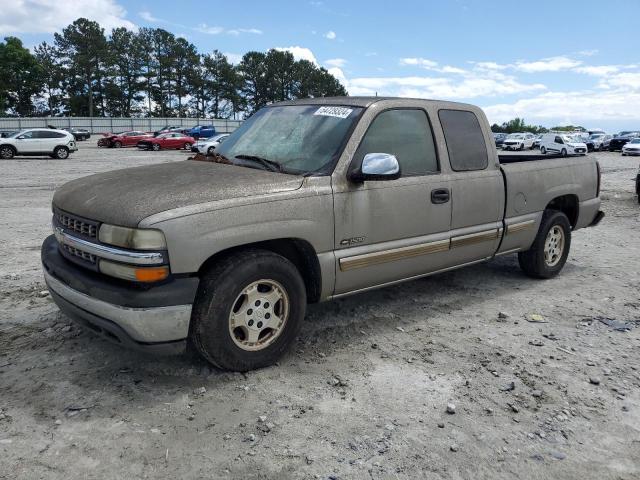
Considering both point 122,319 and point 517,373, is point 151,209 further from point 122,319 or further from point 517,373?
point 517,373

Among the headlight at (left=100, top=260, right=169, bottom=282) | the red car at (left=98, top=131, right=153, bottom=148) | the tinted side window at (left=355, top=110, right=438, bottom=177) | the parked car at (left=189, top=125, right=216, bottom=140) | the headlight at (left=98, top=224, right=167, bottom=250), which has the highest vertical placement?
the parked car at (left=189, top=125, right=216, bottom=140)

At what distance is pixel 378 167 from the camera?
150 inches

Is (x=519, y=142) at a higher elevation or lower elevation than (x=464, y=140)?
higher

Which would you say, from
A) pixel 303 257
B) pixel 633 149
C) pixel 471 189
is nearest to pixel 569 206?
pixel 471 189

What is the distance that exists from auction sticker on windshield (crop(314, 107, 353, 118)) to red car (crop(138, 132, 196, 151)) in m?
36.6

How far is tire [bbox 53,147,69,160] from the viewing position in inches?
1091

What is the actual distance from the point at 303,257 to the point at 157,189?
109 centimetres

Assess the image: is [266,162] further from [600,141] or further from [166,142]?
[600,141]

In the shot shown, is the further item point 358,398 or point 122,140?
point 122,140

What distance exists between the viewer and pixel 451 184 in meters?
4.63

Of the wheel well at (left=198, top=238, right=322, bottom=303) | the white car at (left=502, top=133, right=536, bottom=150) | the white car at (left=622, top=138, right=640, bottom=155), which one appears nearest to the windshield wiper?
the wheel well at (left=198, top=238, right=322, bottom=303)

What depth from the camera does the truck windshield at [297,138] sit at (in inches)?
157

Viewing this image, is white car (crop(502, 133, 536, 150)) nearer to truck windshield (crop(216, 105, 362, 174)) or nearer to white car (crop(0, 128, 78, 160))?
white car (crop(0, 128, 78, 160))

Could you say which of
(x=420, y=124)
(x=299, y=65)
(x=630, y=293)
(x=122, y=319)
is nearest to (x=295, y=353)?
A: (x=122, y=319)
